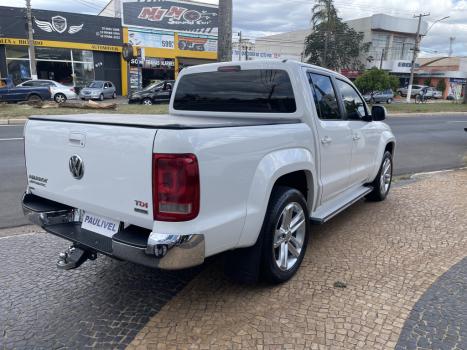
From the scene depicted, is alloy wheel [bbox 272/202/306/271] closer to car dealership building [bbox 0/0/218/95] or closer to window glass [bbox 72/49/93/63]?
car dealership building [bbox 0/0/218/95]

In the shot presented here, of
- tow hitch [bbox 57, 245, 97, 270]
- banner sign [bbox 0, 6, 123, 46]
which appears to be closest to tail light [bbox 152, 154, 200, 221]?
tow hitch [bbox 57, 245, 97, 270]

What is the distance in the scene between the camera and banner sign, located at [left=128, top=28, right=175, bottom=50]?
34438mm

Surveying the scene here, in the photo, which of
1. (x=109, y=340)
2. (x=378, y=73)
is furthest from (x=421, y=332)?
(x=378, y=73)

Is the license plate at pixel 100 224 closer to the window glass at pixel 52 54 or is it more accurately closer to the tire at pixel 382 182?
the tire at pixel 382 182

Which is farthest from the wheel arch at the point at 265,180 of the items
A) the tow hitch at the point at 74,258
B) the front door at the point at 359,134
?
the front door at the point at 359,134

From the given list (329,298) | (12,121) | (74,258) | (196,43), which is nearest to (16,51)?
(196,43)

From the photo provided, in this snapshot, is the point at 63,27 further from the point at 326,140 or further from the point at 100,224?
the point at 100,224

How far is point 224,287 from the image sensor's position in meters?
3.37

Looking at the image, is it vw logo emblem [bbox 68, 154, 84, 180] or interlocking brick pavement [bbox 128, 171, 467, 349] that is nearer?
interlocking brick pavement [bbox 128, 171, 467, 349]

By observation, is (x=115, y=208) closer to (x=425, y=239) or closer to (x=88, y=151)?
(x=88, y=151)

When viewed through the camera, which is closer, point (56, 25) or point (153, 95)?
point (153, 95)

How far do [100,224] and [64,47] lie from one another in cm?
3353

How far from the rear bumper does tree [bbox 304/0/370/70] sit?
165ft

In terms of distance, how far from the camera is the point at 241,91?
4023mm
